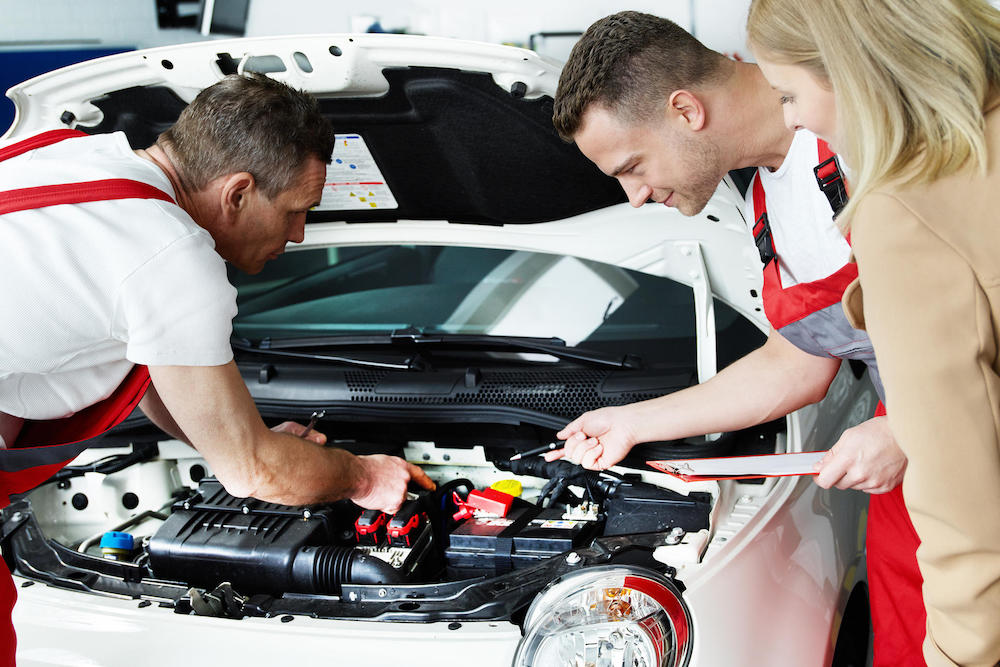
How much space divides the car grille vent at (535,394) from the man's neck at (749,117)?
0.59 m

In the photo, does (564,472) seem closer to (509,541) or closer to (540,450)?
(540,450)

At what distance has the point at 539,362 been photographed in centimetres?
212

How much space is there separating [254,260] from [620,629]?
37.4 inches

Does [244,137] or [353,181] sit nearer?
[244,137]

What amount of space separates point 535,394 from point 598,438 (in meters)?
0.20

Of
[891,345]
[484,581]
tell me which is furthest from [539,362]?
[891,345]

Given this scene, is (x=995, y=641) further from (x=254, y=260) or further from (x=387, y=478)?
(x=254, y=260)

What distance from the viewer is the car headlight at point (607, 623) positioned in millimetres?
1326

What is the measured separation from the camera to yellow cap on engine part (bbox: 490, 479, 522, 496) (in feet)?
6.19

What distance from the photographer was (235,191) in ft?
4.95

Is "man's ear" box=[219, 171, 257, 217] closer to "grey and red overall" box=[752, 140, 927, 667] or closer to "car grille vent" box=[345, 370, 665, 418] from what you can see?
"car grille vent" box=[345, 370, 665, 418]

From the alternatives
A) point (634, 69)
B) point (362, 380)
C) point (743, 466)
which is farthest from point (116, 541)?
point (634, 69)

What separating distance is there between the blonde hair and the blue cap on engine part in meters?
1.64

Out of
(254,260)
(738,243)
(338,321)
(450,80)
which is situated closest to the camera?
(254,260)
